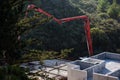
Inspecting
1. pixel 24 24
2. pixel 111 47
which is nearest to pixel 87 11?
pixel 111 47

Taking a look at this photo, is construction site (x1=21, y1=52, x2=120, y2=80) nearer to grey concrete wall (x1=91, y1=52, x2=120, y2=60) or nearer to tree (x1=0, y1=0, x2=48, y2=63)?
grey concrete wall (x1=91, y1=52, x2=120, y2=60)

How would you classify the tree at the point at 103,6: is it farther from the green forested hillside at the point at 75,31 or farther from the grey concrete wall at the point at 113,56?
the grey concrete wall at the point at 113,56

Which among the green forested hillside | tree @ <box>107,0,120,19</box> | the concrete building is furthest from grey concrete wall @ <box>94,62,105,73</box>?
tree @ <box>107,0,120,19</box>

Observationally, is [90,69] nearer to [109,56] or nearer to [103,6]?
[109,56]

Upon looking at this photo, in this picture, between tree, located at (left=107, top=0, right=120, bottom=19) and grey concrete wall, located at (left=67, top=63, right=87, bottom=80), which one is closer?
grey concrete wall, located at (left=67, top=63, right=87, bottom=80)

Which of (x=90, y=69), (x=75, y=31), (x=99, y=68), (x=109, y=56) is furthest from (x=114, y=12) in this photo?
(x=90, y=69)

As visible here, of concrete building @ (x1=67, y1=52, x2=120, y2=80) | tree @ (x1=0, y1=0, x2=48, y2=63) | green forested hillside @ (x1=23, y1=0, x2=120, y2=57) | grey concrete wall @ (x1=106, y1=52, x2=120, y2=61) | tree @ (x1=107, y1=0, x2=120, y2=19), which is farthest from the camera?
tree @ (x1=107, y1=0, x2=120, y2=19)
